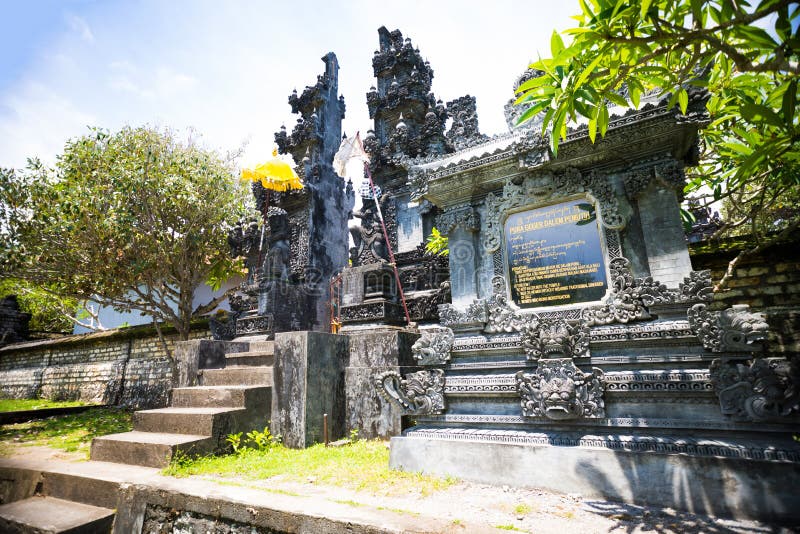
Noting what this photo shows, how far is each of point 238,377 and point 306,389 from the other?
1.67 metres

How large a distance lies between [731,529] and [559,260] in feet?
8.68

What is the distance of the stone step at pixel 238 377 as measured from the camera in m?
6.14

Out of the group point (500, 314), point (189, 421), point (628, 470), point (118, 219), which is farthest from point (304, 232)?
point (628, 470)

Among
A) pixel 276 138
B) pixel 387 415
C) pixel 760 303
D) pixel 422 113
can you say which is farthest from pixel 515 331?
pixel 276 138

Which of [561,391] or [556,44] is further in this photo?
[561,391]

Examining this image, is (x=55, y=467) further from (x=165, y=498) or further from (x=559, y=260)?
(x=559, y=260)

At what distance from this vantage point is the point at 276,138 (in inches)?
727

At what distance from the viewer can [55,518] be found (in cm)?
369

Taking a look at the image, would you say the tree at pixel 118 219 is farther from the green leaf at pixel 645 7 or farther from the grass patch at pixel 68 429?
the green leaf at pixel 645 7

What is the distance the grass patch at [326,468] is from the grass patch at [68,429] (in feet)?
9.80

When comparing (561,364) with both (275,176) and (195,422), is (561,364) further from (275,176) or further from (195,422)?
(275,176)

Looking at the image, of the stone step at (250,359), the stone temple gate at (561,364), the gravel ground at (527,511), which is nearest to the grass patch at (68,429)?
the stone temple gate at (561,364)

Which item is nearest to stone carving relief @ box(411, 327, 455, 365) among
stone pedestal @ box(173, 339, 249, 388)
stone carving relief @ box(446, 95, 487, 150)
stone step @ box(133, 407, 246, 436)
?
stone step @ box(133, 407, 246, 436)

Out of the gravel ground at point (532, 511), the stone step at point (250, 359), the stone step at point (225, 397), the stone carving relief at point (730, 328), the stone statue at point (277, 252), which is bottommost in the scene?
the gravel ground at point (532, 511)
